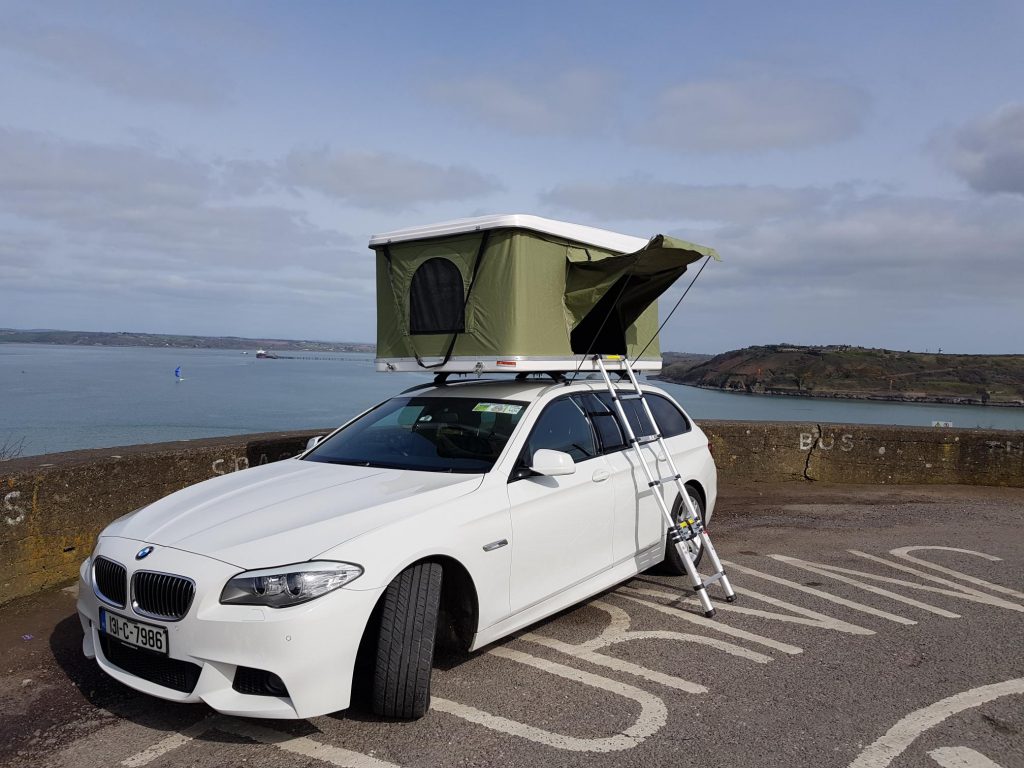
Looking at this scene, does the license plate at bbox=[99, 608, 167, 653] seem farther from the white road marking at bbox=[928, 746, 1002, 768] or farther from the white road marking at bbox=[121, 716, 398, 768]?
the white road marking at bbox=[928, 746, 1002, 768]

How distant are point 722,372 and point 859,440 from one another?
28.1 m

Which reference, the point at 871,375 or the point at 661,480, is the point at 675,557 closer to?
the point at 661,480

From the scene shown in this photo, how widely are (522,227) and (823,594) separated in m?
3.31

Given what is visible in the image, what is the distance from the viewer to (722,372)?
37.7m

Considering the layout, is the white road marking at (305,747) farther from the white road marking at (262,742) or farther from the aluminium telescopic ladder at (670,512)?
the aluminium telescopic ladder at (670,512)

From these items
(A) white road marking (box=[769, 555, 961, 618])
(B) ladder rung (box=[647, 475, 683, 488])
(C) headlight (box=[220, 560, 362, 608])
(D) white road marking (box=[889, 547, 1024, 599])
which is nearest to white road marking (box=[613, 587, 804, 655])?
(B) ladder rung (box=[647, 475, 683, 488])

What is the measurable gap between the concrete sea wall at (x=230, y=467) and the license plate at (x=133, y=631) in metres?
2.01

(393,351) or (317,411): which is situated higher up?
(393,351)

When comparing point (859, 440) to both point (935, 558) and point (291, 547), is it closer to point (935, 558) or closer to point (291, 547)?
point (935, 558)

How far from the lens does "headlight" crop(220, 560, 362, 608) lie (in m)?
2.95

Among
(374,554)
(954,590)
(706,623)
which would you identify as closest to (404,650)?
(374,554)

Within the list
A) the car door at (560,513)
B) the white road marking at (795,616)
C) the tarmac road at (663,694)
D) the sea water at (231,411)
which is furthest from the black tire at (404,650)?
the sea water at (231,411)

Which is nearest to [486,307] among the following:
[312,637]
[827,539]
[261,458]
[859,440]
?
[312,637]

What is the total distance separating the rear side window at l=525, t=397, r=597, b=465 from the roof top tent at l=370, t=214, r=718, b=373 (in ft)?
1.11
